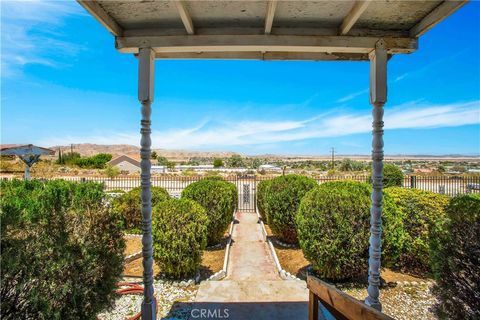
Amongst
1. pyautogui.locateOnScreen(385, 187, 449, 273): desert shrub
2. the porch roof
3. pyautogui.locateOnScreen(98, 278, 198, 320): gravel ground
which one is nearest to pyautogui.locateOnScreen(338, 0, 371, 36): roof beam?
the porch roof

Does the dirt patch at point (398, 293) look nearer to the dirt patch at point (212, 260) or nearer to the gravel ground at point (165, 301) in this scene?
the dirt patch at point (212, 260)

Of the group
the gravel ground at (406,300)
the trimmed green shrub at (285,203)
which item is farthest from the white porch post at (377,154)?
the trimmed green shrub at (285,203)

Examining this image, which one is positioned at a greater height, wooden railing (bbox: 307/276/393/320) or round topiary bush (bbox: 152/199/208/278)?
wooden railing (bbox: 307/276/393/320)

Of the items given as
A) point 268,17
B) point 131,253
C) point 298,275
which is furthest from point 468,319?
point 131,253

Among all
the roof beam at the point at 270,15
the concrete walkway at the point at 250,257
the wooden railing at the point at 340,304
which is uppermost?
the roof beam at the point at 270,15

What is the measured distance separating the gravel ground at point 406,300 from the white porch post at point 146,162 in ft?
10.4

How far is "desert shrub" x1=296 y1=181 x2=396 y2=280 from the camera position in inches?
168

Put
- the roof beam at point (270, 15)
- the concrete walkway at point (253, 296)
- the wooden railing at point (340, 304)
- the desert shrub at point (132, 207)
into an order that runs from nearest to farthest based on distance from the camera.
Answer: the wooden railing at point (340, 304) < the roof beam at point (270, 15) < the concrete walkway at point (253, 296) < the desert shrub at point (132, 207)

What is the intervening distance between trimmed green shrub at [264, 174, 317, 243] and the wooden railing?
158 inches

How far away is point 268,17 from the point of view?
254 cm

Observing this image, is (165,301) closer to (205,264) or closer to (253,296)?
(253,296)

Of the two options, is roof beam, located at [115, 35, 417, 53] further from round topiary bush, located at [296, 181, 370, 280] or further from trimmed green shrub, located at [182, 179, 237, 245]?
trimmed green shrub, located at [182, 179, 237, 245]

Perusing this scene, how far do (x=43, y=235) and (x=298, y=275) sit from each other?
424 centimetres

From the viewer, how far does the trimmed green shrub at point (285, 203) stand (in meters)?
6.43
